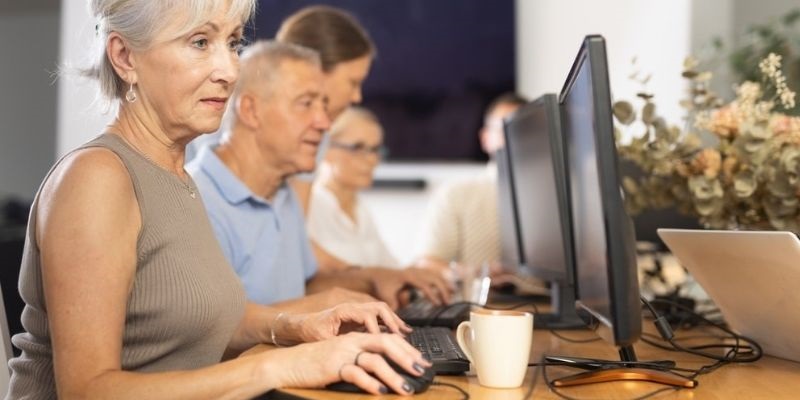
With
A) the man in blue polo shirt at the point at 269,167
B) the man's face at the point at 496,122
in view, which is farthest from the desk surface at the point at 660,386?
the man's face at the point at 496,122

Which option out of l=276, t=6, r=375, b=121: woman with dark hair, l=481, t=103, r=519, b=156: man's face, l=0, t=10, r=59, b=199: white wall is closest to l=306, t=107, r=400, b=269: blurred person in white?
l=481, t=103, r=519, b=156: man's face

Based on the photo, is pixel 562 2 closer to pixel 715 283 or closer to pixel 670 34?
pixel 670 34

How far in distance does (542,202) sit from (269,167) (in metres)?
0.67

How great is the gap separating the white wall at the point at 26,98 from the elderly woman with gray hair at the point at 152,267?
298 centimetres

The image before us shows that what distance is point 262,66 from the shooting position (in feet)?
7.22

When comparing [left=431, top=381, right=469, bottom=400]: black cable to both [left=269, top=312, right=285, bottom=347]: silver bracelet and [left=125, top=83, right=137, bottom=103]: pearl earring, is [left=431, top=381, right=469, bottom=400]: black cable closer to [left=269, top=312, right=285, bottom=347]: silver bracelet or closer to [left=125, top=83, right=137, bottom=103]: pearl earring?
[left=269, top=312, right=285, bottom=347]: silver bracelet

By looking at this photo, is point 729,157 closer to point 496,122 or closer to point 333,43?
point 333,43

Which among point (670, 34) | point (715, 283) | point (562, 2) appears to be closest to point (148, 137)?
point (715, 283)

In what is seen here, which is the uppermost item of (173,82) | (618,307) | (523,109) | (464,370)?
(173,82)

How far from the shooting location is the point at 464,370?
1295mm

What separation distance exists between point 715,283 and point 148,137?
942mm

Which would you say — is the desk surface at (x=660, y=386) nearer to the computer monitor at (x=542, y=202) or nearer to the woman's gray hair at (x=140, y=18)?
the computer monitor at (x=542, y=202)

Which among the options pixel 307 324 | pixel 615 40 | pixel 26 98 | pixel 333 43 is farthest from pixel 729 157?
pixel 26 98

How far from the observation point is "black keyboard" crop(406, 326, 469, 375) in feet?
4.25
